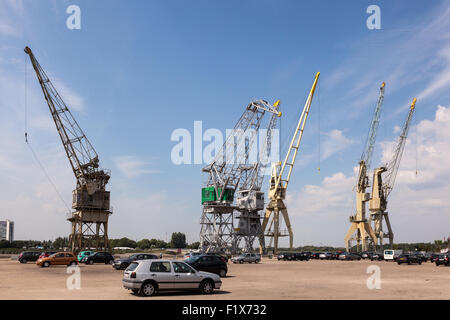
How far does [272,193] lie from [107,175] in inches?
1537

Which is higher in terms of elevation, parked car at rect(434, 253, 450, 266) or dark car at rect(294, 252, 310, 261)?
parked car at rect(434, 253, 450, 266)

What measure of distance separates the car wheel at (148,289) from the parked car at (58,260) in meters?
27.8

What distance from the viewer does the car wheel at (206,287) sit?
62.7 ft

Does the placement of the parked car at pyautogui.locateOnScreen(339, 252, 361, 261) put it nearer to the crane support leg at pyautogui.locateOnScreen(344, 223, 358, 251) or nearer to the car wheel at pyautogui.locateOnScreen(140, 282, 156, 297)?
the crane support leg at pyautogui.locateOnScreen(344, 223, 358, 251)

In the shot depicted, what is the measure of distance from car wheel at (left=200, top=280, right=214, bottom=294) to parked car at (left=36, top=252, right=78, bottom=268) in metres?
27.8

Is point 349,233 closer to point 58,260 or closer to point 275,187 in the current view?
point 275,187

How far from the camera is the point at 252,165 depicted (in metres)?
98.1

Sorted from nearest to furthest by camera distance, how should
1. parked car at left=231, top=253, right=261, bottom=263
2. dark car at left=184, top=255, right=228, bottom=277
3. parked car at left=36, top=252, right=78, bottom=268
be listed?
dark car at left=184, top=255, right=228, bottom=277
parked car at left=36, top=252, right=78, bottom=268
parked car at left=231, top=253, right=261, bottom=263

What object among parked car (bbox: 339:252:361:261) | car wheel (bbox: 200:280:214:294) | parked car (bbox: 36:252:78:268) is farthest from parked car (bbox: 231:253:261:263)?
car wheel (bbox: 200:280:214:294)

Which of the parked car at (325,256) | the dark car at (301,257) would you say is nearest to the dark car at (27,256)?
the dark car at (301,257)

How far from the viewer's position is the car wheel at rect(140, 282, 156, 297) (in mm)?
17730

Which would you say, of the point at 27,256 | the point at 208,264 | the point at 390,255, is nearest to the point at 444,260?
the point at 390,255

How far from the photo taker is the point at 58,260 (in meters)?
42.8
